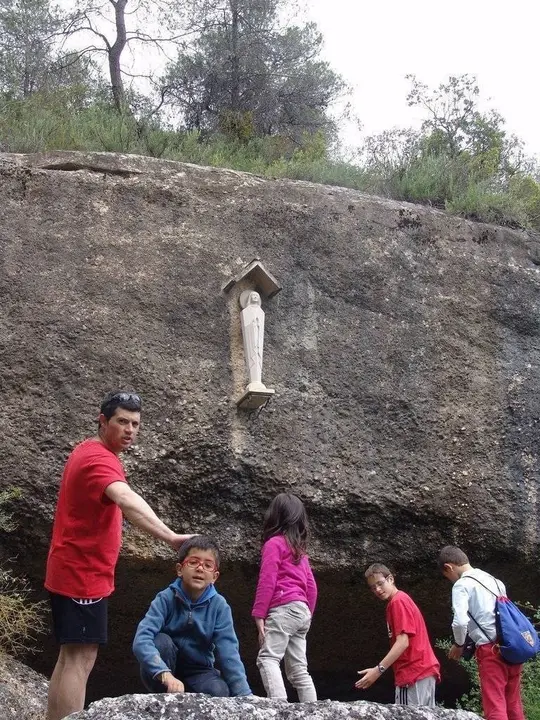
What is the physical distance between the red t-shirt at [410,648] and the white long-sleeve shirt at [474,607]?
0.86ft

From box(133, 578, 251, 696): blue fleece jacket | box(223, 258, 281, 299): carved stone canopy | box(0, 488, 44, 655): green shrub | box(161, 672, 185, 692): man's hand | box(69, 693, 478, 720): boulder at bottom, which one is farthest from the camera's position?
box(223, 258, 281, 299): carved stone canopy

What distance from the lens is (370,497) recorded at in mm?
6832

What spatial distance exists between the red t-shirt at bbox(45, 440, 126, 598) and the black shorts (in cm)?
4

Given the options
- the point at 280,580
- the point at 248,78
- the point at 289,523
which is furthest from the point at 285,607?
the point at 248,78

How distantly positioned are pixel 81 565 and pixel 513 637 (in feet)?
8.46

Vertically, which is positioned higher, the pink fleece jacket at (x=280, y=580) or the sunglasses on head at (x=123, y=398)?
the sunglasses on head at (x=123, y=398)

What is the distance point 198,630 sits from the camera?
4227 millimetres

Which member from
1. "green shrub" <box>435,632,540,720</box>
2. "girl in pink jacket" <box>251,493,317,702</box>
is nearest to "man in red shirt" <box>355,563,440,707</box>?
"girl in pink jacket" <box>251,493,317,702</box>

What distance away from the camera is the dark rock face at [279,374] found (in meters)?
6.55

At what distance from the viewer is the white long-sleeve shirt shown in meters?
5.24

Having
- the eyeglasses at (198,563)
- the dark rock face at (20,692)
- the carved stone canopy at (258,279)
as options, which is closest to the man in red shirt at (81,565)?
the eyeglasses at (198,563)

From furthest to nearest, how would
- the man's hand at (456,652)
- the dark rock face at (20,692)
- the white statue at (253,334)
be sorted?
the white statue at (253,334)
the man's hand at (456,652)
the dark rock face at (20,692)

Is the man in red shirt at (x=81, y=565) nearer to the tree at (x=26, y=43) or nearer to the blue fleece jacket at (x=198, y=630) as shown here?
the blue fleece jacket at (x=198, y=630)

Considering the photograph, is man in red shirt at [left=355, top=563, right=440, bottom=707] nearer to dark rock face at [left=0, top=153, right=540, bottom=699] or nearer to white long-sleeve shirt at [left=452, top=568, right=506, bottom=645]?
white long-sleeve shirt at [left=452, top=568, right=506, bottom=645]
